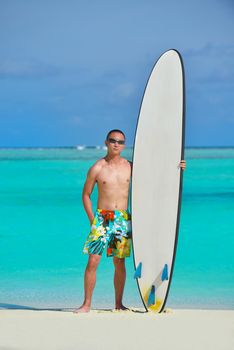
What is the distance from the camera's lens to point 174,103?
593 cm

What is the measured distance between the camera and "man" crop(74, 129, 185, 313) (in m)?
5.78

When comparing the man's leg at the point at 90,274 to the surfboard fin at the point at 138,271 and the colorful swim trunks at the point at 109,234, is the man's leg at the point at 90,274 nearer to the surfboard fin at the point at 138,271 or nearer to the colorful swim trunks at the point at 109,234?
the colorful swim trunks at the point at 109,234

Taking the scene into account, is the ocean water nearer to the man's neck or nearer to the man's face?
the man's neck

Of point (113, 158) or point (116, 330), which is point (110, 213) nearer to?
point (113, 158)

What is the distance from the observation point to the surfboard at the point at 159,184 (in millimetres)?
5809

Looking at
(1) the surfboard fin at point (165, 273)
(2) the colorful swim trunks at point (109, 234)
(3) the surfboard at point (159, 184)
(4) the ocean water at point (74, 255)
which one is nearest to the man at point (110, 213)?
(2) the colorful swim trunks at point (109, 234)

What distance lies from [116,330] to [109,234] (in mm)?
706

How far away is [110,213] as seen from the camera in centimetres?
579

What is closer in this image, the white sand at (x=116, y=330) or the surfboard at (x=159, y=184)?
the white sand at (x=116, y=330)

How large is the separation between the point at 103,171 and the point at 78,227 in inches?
388

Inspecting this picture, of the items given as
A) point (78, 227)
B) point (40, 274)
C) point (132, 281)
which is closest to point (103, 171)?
point (132, 281)

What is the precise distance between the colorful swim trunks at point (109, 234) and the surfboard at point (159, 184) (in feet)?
0.32

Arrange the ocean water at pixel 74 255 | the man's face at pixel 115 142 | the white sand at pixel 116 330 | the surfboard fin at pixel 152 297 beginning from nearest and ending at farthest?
1. the white sand at pixel 116 330
2. the man's face at pixel 115 142
3. the surfboard fin at pixel 152 297
4. the ocean water at pixel 74 255

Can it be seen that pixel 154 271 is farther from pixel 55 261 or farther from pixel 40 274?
pixel 55 261
